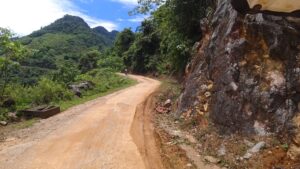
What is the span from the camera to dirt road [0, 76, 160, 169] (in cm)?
786

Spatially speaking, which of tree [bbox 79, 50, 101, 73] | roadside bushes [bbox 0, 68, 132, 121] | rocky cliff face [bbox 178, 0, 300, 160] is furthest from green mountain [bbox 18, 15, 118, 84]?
rocky cliff face [bbox 178, 0, 300, 160]

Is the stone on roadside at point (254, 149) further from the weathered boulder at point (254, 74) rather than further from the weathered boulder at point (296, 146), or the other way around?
the weathered boulder at point (296, 146)

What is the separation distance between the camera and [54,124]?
40.4ft

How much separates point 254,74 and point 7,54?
11.0 meters

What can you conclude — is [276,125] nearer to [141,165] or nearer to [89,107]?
[141,165]

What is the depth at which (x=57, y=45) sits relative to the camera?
82.0 m

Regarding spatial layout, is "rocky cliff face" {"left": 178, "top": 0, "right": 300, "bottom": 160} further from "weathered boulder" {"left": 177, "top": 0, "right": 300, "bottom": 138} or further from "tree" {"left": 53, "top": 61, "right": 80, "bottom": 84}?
"tree" {"left": 53, "top": 61, "right": 80, "bottom": 84}

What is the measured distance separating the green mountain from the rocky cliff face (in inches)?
1365

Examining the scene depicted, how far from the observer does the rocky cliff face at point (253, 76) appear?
7738 mm

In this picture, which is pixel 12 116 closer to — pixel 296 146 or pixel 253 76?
pixel 253 76

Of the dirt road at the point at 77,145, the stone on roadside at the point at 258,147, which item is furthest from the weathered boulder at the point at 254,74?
the dirt road at the point at 77,145

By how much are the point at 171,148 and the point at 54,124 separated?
16.5 ft

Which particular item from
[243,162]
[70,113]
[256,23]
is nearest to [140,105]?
[70,113]

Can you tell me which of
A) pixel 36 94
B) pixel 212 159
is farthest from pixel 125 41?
pixel 212 159
